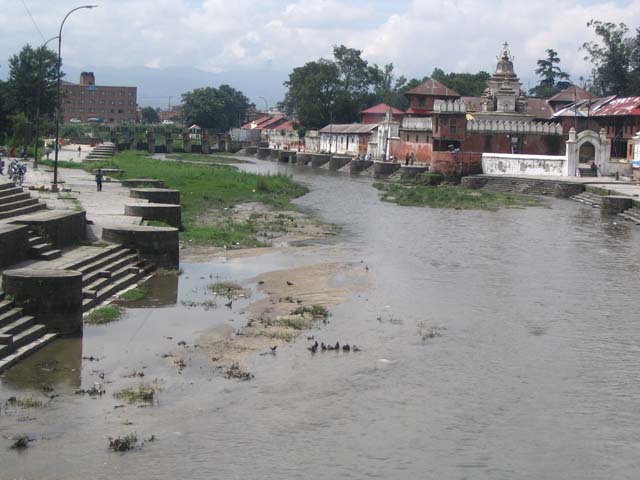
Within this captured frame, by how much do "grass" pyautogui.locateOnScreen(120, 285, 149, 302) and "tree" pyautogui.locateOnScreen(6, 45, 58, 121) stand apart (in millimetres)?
60075

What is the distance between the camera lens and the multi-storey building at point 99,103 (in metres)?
180

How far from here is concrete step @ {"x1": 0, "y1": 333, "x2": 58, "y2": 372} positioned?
15.5 meters

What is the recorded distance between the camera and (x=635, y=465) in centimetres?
1283

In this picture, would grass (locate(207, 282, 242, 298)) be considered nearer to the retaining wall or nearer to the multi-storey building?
the retaining wall

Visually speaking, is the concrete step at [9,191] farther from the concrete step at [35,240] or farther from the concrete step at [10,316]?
the concrete step at [10,316]

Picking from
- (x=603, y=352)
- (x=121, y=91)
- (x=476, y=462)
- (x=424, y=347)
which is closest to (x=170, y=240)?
(x=424, y=347)

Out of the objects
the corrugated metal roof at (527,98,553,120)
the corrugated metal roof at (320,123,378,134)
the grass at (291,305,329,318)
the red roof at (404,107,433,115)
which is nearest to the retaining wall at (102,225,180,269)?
the grass at (291,305,329,318)

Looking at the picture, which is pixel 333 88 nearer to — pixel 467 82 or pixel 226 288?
pixel 467 82

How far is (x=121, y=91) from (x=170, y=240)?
164940 millimetres

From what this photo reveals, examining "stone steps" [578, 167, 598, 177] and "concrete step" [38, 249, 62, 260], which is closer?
"concrete step" [38, 249, 62, 260]

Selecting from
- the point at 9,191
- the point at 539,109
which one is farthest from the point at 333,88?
the point at 9,191

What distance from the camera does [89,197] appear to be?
36125mm

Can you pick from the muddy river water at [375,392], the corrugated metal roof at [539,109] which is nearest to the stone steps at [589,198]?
the muddy river water at [375,392]

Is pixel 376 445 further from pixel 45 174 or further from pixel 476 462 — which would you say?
pixel 45 174
